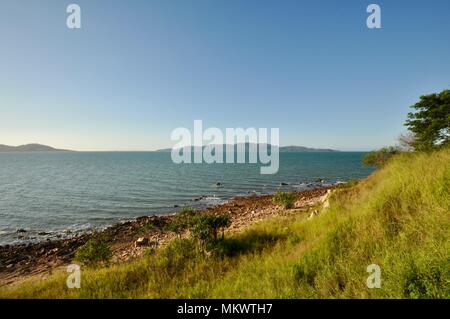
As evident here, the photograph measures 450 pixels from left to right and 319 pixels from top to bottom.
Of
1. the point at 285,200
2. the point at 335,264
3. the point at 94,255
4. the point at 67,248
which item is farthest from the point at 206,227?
the point at 285,200

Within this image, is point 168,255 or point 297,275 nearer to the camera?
point 297,275

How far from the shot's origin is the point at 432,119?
22.8 m

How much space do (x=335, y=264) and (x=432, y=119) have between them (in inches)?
966

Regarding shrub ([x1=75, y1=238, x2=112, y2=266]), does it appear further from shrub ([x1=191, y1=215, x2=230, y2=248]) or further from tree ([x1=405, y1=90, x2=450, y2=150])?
tree ([x1=405, y1=90, x2=450, y2=150])

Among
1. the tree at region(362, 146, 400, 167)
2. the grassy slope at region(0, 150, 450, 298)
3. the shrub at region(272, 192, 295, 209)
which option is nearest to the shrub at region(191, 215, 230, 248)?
the grassy slope at region(0, 150, 450, 298)

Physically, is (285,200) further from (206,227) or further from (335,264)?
(335,264)

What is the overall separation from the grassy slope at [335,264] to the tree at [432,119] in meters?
18.0

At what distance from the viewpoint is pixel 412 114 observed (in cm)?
2469

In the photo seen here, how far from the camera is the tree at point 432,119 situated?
21.8 metres

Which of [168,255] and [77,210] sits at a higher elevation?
[168,255]
